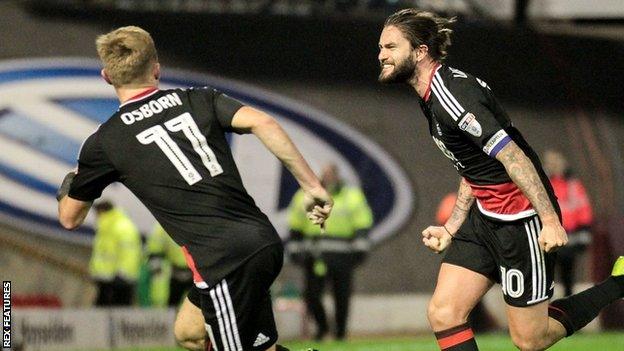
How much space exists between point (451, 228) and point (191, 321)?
1746 mm

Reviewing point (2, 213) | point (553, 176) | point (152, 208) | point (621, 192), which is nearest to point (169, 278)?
point (2, 213)

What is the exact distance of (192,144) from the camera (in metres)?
6.49

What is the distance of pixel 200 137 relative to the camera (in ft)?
21.3

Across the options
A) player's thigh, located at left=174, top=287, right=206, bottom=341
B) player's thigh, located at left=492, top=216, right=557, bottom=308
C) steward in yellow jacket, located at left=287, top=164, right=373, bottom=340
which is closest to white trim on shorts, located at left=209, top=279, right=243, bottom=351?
player's thigh, located at left=174, top=287, right=206, bottom=341

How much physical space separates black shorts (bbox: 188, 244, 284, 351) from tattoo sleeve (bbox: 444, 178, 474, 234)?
1.66 meters

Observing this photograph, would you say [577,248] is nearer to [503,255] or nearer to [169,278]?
[169,278]

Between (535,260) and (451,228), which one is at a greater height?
(451,228)

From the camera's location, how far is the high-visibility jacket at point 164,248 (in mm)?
15805

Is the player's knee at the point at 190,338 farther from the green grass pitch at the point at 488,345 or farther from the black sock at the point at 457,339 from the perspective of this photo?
the green grass pitch at the point at 488,345

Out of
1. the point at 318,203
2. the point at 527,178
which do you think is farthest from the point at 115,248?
the point at 318,203

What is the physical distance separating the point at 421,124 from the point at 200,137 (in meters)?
14.4

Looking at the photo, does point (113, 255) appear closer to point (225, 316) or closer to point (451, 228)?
point (451, 228)

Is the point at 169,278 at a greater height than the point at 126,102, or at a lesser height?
lesser

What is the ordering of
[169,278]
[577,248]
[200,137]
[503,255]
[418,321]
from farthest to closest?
[418,321] → [577,248] → [169,278] → [503,255] → [200,137]
